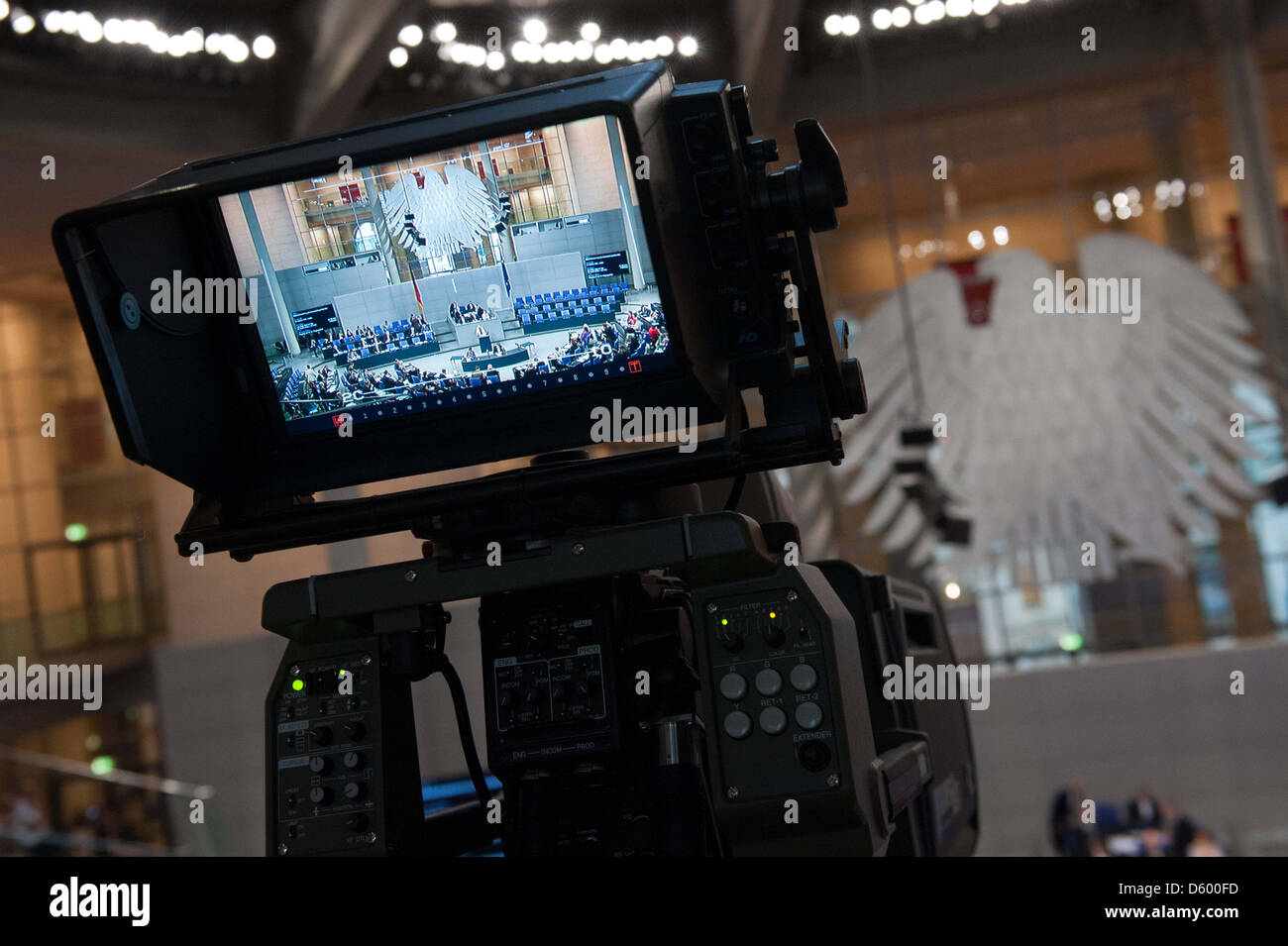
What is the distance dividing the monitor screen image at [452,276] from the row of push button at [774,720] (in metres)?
0.41

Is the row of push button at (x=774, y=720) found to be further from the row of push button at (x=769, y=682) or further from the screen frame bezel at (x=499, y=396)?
the screen frame bezel at (x=499, y=396)

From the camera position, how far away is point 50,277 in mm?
10266

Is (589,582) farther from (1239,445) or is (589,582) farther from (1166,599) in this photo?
(1166,599)

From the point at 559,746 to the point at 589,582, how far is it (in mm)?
194

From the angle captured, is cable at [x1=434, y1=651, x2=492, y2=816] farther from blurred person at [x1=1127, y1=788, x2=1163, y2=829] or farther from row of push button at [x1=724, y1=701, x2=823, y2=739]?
blurred person at [x1=1127, y1=788, x2=1163, y2=829]

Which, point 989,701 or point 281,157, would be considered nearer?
point 281,157

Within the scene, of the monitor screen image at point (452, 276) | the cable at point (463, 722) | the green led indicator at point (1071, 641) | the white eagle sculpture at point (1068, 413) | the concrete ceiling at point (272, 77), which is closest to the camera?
the monitor screen image at point (452, 276)

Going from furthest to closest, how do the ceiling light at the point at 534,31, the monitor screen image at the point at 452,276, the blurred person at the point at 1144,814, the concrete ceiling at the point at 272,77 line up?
the blurred person at the point at 1144,814, the ceiling light at the point at 534,31, the concrete ceiling at the point at 272,77, the monitor screen image at the point at 452,276

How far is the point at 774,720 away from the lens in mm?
1204

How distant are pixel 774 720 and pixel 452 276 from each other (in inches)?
25.4

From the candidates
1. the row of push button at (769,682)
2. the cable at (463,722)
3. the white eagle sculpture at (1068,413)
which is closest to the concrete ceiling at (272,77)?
the white eagle sculpture at (1068,413)

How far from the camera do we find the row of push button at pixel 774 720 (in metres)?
1.19

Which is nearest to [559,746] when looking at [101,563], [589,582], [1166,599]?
[589,582]
